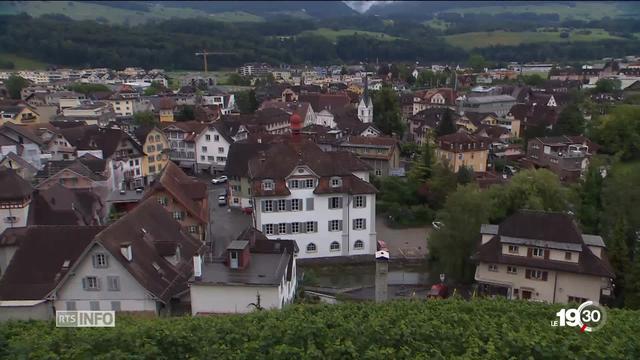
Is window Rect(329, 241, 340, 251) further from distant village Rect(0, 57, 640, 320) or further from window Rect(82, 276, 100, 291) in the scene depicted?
window Rect(82, 276, 100, 291)

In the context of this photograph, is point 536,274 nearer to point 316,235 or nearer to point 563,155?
point 316,235

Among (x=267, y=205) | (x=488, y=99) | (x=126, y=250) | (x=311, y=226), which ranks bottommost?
(x=311, y=226)

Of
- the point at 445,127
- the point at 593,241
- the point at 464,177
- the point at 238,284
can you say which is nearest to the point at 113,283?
the point at 238,284

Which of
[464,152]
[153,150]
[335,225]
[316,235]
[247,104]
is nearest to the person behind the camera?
[316,235]

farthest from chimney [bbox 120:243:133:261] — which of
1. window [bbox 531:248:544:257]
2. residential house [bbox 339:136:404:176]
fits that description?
residential house [bbox 339:136:404:176]

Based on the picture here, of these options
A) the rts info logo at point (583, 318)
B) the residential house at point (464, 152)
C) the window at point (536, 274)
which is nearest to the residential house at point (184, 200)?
the window at point (536, 274)

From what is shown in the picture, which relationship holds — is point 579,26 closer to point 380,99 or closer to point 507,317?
point 380,99
